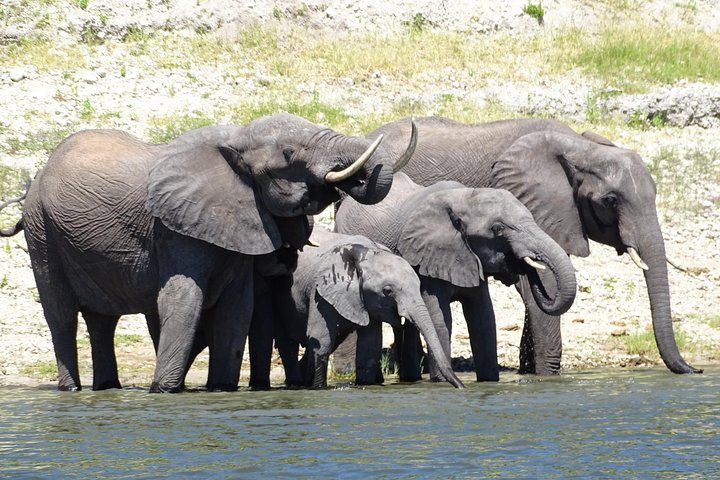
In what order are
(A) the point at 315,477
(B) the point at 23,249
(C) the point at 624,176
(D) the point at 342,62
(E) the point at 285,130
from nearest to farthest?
1. (A) the point at 315,477
2. (E) the point at 285,130
3. (C) the point at 624,176
4. (B) the point at 23,249
5. (D) the point at 342,62

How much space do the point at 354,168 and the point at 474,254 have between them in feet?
8.23

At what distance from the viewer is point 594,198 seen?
14.6 meters

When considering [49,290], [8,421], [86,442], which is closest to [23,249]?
[49,290]

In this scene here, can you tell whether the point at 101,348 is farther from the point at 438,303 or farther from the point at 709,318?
the point at 709,318

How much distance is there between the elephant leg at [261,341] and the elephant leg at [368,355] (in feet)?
2.42

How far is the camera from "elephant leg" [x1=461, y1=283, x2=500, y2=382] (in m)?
14.0

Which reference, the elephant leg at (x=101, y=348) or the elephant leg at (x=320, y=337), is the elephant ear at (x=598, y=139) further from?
the elephant leg at (x=101, y=348)

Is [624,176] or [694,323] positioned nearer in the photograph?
[624,176]

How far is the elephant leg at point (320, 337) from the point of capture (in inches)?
530

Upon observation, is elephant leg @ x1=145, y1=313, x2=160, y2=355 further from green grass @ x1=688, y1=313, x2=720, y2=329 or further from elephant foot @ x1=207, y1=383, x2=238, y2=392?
green grass @ x1=688, y1=313, x2=720, y2=329

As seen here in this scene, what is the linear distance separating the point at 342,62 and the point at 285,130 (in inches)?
488

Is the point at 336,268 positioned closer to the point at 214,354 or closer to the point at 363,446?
the point at 214,354

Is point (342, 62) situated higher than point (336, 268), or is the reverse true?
point (342, 62)

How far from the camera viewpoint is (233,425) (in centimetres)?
1116
